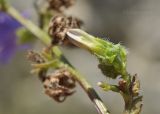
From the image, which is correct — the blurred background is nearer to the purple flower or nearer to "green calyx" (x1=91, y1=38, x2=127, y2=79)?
the purple flower

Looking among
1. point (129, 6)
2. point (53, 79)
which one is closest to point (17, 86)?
point (129, 6)

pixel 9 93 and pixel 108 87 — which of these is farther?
pixel 9 93

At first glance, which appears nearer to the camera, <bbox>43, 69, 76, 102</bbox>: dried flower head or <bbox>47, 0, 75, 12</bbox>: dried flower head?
<bbox>43, 69, 76, 102</bbox>: dried flower head

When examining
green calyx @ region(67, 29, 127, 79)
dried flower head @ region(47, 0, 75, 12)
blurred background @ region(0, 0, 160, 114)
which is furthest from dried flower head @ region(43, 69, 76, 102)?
blurred background @ region(0, 0, 160, 114)

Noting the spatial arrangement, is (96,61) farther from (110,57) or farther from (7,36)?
(110,57)

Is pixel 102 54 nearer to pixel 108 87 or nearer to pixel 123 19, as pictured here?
pixel 108 87

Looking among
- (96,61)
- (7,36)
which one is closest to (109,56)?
(7,36)
